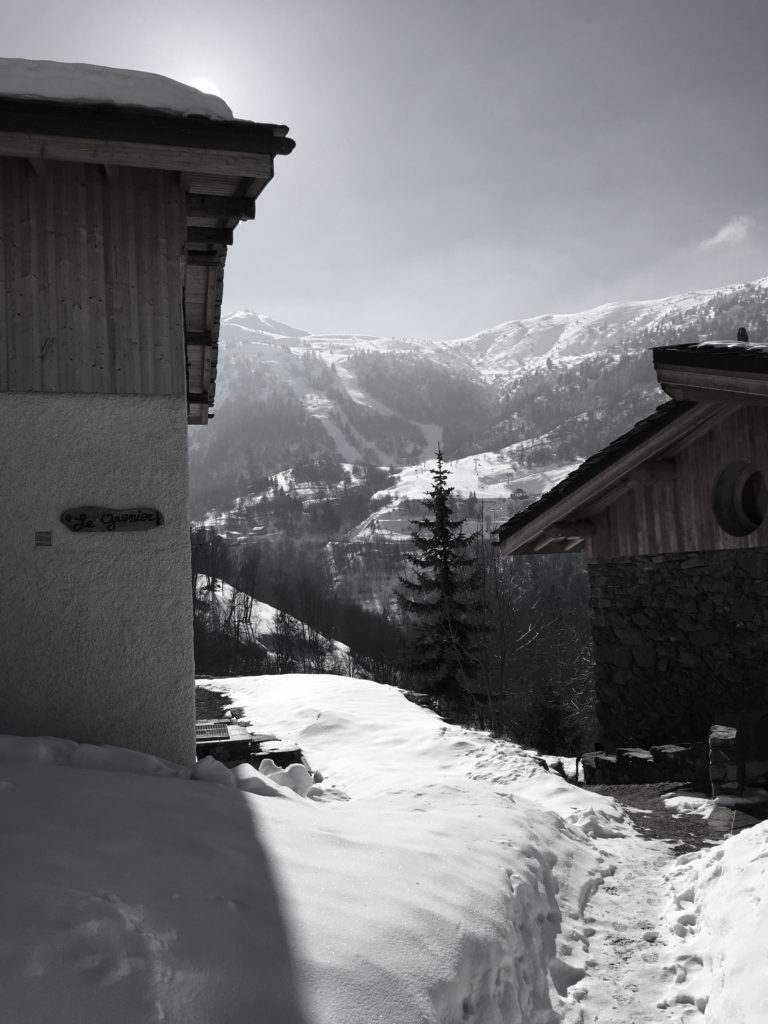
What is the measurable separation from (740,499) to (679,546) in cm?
92

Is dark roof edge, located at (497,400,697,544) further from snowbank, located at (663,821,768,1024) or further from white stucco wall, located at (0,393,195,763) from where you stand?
white stucco wall, located at (0,393,195,763)

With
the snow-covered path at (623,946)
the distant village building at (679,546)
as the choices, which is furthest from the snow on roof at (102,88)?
the snow-covered path at (623,946)

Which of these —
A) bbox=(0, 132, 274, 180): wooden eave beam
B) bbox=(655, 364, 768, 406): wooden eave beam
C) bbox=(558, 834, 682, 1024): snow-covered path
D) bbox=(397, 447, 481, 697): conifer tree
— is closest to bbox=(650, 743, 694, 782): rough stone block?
bbox=(558, 834, 682, 1024): snow-covered path

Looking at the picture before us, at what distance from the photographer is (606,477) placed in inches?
381

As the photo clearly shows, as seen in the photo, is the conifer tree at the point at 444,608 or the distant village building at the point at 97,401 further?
the conifer tree at the point at 444,608

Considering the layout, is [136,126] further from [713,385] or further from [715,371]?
[713,385]

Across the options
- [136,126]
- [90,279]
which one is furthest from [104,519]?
[136,126]

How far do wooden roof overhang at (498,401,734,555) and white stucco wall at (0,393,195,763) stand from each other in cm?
586

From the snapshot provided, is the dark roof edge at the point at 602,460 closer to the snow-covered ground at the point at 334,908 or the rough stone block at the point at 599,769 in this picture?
the rough stone block at the point at 599,769

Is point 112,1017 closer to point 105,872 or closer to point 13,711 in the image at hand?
point 105,872

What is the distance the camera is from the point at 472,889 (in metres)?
4.05

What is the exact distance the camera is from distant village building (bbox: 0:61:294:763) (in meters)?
5.06

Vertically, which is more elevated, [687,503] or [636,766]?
[687,503]

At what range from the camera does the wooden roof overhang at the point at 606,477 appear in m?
8.82
